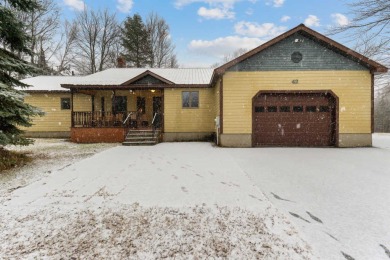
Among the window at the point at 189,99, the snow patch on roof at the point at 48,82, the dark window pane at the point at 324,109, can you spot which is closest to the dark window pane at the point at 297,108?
the dark window pane at the point at 324,109

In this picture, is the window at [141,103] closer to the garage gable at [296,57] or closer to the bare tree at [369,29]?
the garage gable at [296,57]

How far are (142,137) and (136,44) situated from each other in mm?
25133

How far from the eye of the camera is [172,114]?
15734mm

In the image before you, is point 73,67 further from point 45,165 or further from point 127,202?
point 127,202

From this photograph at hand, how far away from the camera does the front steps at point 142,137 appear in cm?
1359

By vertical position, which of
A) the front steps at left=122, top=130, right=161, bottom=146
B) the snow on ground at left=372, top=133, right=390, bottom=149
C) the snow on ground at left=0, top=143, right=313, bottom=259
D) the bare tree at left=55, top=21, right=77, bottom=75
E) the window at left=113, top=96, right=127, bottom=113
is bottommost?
the snow on ground at left=0, top=143, right=313, bottom=259

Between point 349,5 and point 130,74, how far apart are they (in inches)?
565

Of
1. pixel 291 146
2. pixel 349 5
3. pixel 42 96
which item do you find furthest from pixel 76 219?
pixel 42 96

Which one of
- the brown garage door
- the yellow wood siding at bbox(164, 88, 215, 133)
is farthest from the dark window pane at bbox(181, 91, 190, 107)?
the brown garage door

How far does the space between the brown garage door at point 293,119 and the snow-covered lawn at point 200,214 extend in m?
5.84

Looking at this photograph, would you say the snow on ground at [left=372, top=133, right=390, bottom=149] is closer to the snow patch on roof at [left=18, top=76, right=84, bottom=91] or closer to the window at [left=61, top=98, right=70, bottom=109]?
the snow patch on roof at [left=18, top=76, right=84, bottom=91]

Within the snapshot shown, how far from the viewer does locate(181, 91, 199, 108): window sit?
15.8 metres

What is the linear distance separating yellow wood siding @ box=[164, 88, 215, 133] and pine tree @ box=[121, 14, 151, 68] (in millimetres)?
21068

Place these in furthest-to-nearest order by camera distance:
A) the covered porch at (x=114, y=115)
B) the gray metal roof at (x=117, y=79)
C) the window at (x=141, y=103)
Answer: the window at (x=141, y=103) → the gray metal roof at (x=117, y=79) → the covered porch at (x=114, y=115)
